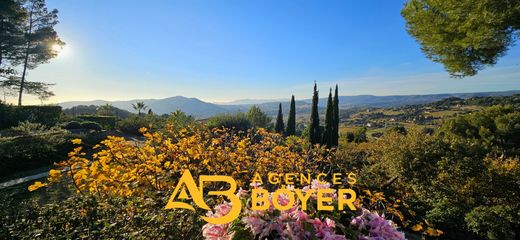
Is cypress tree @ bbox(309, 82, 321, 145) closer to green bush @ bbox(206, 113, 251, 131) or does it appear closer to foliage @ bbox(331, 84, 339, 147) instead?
foliage @ bbox(331, 84, 339, 147)

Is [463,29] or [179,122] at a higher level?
[463,29]

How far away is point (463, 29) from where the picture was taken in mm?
6812

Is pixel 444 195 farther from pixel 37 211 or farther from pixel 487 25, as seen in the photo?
pixel 37 211

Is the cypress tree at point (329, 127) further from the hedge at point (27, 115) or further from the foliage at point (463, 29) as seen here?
the hedge at point (27, 115)

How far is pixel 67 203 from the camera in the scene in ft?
11.1

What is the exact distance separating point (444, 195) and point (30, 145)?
13261 millimetres

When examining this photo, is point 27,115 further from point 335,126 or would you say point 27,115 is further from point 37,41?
point 335,126

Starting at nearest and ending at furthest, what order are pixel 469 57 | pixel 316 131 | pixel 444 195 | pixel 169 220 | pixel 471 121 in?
pixel 169 220
pixel 444 195
pixel 469 57
pixel 471 121
pixel 316 131

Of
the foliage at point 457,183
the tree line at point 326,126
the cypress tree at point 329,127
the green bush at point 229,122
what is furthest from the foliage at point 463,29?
the cypress tree at point 329,127

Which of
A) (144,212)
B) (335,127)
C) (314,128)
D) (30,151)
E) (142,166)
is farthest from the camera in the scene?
(335,127)

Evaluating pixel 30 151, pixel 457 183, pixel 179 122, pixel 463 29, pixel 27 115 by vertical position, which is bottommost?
pixel 457 183

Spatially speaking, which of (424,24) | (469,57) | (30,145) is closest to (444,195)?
(469,57)

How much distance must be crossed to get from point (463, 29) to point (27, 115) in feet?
76.7

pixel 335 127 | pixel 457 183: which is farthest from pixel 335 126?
pixel 457 183
